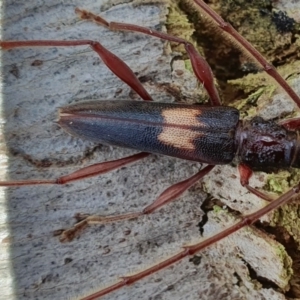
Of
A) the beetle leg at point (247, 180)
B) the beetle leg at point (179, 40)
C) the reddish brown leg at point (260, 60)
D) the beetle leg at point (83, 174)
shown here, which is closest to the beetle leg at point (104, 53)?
the beetle leg at point (179, 40)

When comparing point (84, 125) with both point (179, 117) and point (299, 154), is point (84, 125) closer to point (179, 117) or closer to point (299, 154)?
point (179, 117)

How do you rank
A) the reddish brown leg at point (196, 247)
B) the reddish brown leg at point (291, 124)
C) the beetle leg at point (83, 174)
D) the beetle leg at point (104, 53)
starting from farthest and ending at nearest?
1. the reddish brown leg at point (291, 124)
2. the beetle leg at point (104, 53)
3. the beetle leg at point (83, 174)
4. the reddish brown leg at point (196, 247)

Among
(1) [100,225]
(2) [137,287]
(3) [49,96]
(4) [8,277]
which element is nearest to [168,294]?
(2) [137,287]

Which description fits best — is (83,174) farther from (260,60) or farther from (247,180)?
(260,60)

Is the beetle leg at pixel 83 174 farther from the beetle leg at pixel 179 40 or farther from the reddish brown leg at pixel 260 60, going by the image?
the reddish brown leg at pixel 260 60

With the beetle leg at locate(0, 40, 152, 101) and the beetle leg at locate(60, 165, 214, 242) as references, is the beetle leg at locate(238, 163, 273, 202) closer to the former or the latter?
the beetle leg at locate(60, 165, 214, 242)

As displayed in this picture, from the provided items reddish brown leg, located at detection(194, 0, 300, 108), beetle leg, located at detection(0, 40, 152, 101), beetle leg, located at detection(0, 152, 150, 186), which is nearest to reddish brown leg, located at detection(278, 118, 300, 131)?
reddish brown leg, located at detection(194, 0, 300, 108)
